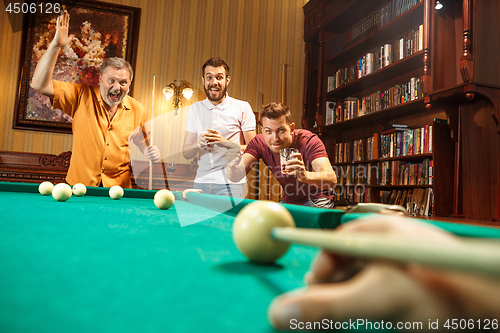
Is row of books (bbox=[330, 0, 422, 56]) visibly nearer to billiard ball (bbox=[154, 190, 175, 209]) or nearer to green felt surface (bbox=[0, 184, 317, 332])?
billiard ball (bbox=[154, 190, 175, 209])

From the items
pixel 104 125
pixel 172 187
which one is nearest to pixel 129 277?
pixel 104 125

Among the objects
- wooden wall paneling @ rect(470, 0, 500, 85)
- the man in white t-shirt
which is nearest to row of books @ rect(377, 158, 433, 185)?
wooden wall paneling @ rect(470, 0, 500, 85)

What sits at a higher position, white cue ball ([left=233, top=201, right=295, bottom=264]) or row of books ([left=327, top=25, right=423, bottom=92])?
row of books ([left=327, top=25, right=423, bottom=92])

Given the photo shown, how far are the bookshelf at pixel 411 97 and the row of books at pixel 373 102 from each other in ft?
0.04

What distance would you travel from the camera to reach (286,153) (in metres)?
2.02

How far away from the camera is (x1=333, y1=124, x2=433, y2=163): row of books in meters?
3.44

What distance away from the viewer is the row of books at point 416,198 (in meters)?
3.36

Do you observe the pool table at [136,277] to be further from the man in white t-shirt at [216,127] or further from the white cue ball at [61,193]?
the man in white t-shirt at [216,127]

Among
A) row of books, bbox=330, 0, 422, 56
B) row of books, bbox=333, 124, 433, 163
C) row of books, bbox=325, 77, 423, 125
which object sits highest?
row of books, bbox=330, 0, 422, 56

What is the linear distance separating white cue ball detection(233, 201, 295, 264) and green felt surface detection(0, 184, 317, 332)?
0.09 ft

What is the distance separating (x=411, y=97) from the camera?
3.66 metres

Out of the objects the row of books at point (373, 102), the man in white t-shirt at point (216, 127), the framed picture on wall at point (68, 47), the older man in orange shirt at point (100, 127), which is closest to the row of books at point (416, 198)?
the row of books at point (373, 102)

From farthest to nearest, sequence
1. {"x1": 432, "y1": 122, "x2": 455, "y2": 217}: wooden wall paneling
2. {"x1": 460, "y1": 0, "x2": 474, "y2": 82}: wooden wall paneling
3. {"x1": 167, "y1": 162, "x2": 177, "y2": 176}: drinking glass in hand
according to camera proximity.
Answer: {"x1": 167, "y1": 162, "x2": 177, "y2": 176}: drinking glass in hand, {"x1": 432, "y1": 122, "x2": 455, "y2": 217}: wooden wall paneling, {"x1": 460, "y1": 0, "x2": 474, "y2": 82}: wooden wall paneling

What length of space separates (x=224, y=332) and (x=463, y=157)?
3278mm
